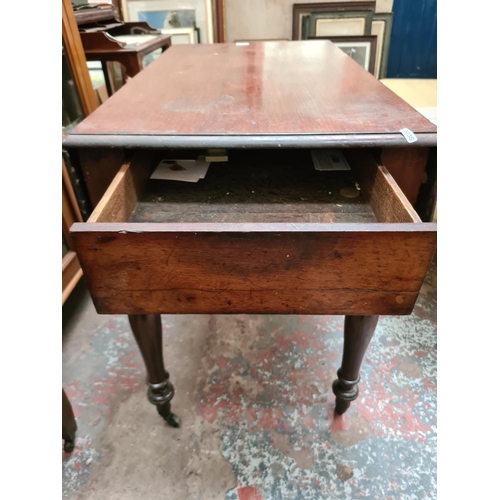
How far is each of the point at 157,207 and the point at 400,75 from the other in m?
2.63

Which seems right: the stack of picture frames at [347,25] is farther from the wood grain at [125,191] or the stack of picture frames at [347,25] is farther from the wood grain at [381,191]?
the wood grain at [125,191]

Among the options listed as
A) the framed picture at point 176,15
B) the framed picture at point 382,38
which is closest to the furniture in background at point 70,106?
the framed picture at point 176,15

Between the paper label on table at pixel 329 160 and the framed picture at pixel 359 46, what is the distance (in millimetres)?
1939

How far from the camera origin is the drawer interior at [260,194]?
0.69m

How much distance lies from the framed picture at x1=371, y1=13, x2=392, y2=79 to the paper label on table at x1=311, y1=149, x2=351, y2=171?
7.08ft

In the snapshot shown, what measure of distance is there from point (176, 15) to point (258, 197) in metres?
2.22

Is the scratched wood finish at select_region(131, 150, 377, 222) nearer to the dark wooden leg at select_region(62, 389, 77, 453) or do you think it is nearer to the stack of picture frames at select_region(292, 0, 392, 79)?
the dark wooden leg at select_region(62, 389, 77, 453)

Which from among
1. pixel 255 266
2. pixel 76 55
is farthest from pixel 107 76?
pixel 255 266

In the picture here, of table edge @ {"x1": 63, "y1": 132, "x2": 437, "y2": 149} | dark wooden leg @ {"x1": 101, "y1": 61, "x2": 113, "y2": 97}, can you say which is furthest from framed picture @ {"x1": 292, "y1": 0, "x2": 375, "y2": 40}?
table edge @ {"x1": 63, "y1": 132, "x2": 437, "y2": 149}

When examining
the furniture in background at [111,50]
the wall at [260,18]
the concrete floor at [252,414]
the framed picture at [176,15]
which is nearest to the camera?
the concrete floor at [252,414]

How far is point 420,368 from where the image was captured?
1.05 metres

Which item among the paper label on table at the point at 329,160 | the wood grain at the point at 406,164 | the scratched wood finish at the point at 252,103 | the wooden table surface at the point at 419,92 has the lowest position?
the wooden table surface at the point at 419,92

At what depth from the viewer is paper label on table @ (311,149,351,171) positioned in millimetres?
862

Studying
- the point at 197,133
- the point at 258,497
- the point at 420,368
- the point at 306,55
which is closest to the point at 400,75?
the point at 306,55
